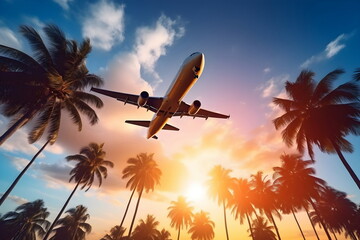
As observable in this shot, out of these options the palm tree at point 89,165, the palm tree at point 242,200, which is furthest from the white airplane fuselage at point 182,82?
the palm tree at point 242,200

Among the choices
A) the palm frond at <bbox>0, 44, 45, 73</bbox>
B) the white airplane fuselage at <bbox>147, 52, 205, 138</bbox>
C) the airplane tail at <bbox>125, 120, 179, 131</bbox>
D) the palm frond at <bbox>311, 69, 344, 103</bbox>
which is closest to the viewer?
the palm frond at <bbox>0, 44, 45, 73</bbox>

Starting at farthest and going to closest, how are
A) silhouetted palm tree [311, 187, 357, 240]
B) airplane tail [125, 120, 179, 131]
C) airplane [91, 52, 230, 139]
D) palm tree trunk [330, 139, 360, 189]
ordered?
silhouetted palm tree [311, 187, 357, 240] → airplane tail [125, 120, 179, 131] → airplane [91, 52, 230, 139] → palm tree trunk [330, 139, 360, 189]

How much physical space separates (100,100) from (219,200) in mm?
34843

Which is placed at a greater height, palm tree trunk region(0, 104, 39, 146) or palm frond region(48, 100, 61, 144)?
palm frond region(48, 100, 61, 144)

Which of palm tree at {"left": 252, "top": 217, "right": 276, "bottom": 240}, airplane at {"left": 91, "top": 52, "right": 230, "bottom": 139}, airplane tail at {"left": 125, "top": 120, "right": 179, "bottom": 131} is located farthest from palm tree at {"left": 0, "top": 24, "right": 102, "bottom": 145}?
palm tree at {"left": 252, "top": 217, "right": 276, "bottom": 240}

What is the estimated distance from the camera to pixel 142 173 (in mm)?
33844

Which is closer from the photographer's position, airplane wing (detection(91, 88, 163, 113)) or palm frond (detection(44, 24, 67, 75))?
palm frond (detection(44, 24, 67, 75))

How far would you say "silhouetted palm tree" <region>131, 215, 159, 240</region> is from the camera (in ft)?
138

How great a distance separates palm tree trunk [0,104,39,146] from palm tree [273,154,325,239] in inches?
1486

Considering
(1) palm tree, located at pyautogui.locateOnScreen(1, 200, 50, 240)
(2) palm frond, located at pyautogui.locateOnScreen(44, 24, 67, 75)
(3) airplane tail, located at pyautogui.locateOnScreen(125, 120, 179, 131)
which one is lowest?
(1) palm tree, located at pyautogui.locateOnScreen(1, 200, 50, 240)

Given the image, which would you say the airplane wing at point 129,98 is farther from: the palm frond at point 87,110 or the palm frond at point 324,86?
the palm frond at point 324,86

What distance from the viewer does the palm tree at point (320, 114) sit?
1509 cm

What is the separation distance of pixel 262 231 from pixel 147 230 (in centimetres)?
2949

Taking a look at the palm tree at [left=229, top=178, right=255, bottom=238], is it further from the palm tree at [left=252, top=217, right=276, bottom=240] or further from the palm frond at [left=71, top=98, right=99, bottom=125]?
the palm frond at [left=71, top=98, right=99, bottom=125]
